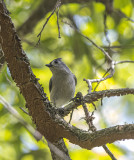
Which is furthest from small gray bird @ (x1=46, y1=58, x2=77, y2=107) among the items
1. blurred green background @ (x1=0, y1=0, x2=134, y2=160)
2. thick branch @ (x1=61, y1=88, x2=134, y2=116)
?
thick branch @ (x1=61, y1=88, x2=134, y2=116)

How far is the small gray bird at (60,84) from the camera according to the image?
4609 millimetres

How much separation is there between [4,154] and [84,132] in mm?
2072

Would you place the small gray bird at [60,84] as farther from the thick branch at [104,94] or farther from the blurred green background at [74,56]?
the thick branch at [104,94]

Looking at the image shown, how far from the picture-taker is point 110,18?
555 cm

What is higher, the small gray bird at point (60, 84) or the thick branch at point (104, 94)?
the small gray bird at point (60, 84)

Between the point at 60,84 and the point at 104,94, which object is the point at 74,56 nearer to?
the point at 60,84

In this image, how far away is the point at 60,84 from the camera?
15.6ft

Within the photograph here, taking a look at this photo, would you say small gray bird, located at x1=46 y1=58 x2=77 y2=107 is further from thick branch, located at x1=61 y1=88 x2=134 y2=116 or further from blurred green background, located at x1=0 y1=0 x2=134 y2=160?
thick branch, located at x1=61 y1=88 x2=134 y2=116

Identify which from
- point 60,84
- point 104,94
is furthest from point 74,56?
point 104,94

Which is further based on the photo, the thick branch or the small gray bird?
the small gray bird

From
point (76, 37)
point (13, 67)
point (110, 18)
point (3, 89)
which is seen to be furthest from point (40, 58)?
point (13, 67)

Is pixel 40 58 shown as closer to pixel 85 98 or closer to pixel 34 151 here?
pixel 34 151

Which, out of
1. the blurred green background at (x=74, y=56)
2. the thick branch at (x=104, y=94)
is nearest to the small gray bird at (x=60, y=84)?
the blurred green background at (x=74, y=56)

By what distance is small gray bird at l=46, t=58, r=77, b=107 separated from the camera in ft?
15.1
